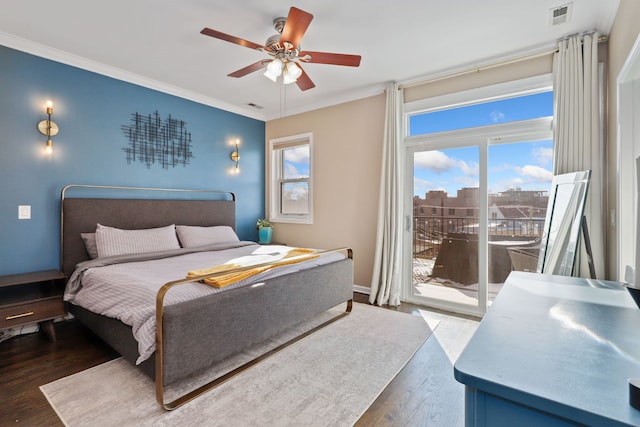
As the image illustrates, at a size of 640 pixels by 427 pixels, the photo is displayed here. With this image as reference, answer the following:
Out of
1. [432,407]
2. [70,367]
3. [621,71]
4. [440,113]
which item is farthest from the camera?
[440,113]

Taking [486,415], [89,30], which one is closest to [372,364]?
[486,415]

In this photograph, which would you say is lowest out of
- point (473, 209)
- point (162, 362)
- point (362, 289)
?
point (362, 289)

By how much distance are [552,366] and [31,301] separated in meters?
3.50

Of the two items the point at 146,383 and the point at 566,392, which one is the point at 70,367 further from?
the point at 566,392

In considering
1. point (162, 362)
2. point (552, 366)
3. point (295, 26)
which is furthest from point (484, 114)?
point (162, 362)

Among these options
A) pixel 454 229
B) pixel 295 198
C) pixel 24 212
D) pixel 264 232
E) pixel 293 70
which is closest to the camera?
pixel 293 70

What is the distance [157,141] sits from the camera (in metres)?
4.03

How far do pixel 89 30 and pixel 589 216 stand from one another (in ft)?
15.0

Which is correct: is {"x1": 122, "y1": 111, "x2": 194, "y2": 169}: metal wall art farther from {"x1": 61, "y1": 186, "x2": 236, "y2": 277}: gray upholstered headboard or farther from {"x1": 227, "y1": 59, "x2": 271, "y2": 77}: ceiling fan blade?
{"x1": 227, "y1": 59, "x2": 271, "y2": 77}: ceiling fan blade

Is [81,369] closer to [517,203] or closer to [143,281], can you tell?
[143,281]

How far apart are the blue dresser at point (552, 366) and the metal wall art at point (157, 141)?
4.05 m

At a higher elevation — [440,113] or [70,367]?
[440,113]

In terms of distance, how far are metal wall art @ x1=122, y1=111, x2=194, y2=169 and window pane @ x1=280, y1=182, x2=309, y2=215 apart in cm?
161

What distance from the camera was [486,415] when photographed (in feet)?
2.32
